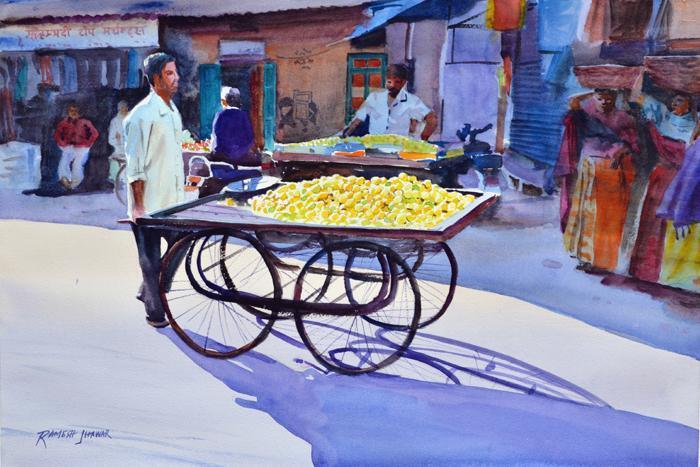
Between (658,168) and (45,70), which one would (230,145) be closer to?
(45,70)

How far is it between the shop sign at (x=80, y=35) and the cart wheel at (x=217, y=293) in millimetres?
1098

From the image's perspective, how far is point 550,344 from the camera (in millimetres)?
3217

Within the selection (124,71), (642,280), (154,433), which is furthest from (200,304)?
(642,280)

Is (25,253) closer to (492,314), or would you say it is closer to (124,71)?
(124,71)

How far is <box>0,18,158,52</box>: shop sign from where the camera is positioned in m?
3.54

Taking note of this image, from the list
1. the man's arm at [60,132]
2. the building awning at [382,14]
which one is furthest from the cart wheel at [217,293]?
the building awning at [382,14]

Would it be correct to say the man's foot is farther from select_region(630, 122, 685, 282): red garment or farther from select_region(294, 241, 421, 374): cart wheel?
select_region(630, 122, 685, 282): red garment

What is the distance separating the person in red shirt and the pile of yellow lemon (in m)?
0.86

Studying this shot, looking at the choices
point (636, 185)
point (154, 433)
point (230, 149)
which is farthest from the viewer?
point (230, 149)

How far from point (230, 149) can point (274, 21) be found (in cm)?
72

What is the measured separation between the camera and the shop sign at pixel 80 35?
11.6 feet

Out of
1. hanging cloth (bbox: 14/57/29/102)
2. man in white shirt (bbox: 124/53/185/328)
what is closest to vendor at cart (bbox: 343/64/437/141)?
man in white shirt (bbox: 124/53/185/328)
